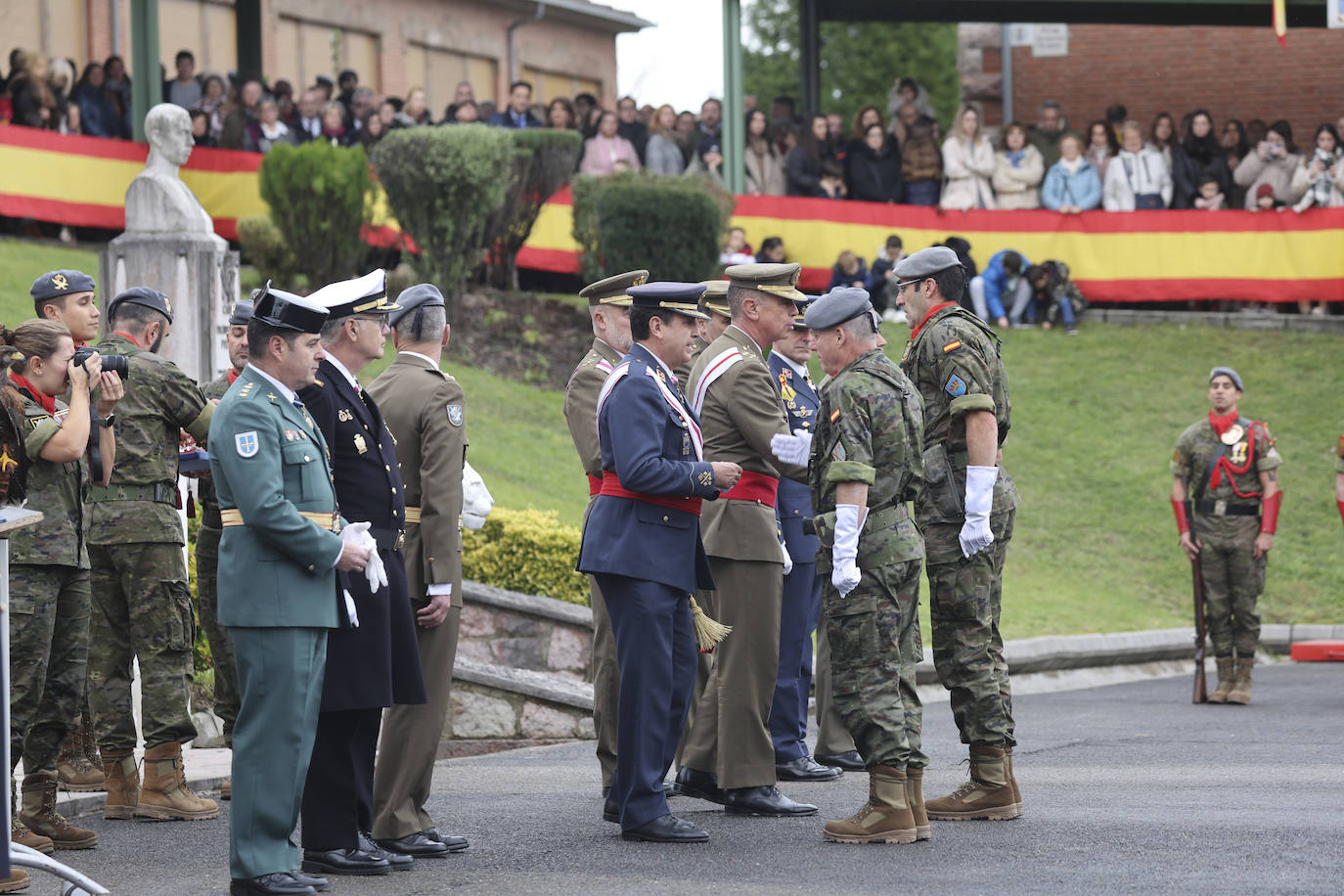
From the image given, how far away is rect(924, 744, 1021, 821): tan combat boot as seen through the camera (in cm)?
711

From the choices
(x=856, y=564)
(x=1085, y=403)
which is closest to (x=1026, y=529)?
(x=1085, y=403)

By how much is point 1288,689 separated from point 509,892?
25.5 ft

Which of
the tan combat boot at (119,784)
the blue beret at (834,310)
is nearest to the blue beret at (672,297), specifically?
the blue beret at (834,310)

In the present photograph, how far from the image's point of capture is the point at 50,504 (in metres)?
6.64

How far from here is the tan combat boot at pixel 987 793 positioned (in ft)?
Answer: 23.3

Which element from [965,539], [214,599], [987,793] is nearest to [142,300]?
[214,599]

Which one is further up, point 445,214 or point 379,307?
point 445,214

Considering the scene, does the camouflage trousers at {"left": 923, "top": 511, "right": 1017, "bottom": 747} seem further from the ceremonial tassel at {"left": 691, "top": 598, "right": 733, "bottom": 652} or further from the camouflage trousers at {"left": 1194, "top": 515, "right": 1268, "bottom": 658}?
the camouflage trousers at {"left": 1194, "top": 515, "right": 1268, "bottom": 658}

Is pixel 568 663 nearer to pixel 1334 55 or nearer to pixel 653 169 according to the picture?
pixel 653 169

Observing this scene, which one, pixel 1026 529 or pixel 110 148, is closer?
pixel 1026 529

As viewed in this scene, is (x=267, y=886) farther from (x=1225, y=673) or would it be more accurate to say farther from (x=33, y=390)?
(x=1225, y=673)

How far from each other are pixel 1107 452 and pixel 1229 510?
544cm

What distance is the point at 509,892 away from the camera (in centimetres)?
595

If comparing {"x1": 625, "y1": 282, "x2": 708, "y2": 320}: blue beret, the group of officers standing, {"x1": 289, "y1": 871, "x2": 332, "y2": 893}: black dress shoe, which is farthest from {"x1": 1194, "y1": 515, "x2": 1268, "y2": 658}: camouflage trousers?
{"x1": 289, "y1": 871, "x2": 332, "y2": 893}: black dress shoe
